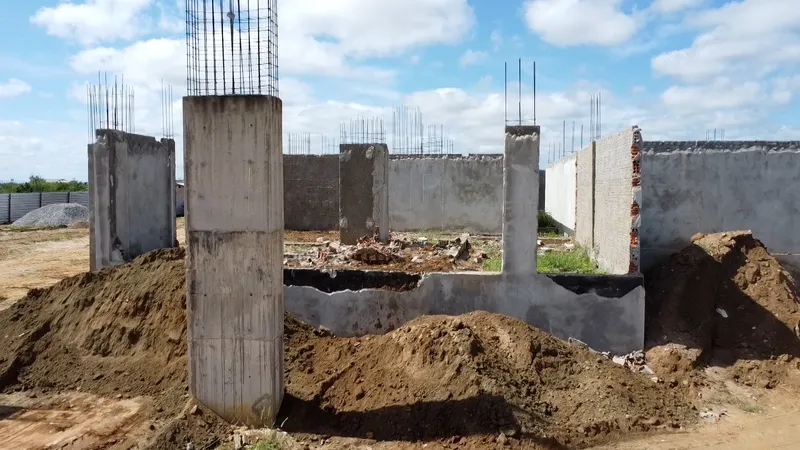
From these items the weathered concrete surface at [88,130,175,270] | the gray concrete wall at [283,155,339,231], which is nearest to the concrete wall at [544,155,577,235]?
the gray concrete wall at [283,155,339,231]

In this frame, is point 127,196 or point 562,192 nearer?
point 127,196

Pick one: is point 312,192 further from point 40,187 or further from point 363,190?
point 40,187

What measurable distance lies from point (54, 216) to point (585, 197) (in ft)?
72.4

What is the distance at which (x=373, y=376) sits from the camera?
6.08 meters

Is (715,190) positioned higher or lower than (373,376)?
higher

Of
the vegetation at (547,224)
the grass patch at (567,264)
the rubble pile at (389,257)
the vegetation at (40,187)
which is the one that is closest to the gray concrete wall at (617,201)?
the grass patch at (567,264)

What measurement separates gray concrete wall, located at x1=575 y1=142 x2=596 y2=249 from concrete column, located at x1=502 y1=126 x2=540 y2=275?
3311mm

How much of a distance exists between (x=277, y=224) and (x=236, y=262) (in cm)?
49

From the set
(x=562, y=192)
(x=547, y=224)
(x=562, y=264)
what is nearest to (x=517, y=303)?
(x=562, y=264)

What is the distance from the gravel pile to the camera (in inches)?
973

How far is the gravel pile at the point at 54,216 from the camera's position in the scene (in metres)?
24.7

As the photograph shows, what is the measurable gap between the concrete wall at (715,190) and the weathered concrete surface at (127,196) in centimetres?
746

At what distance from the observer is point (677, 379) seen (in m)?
6.49

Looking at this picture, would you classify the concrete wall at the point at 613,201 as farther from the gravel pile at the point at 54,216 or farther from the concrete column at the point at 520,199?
the gravel pile at the point at 54,216
